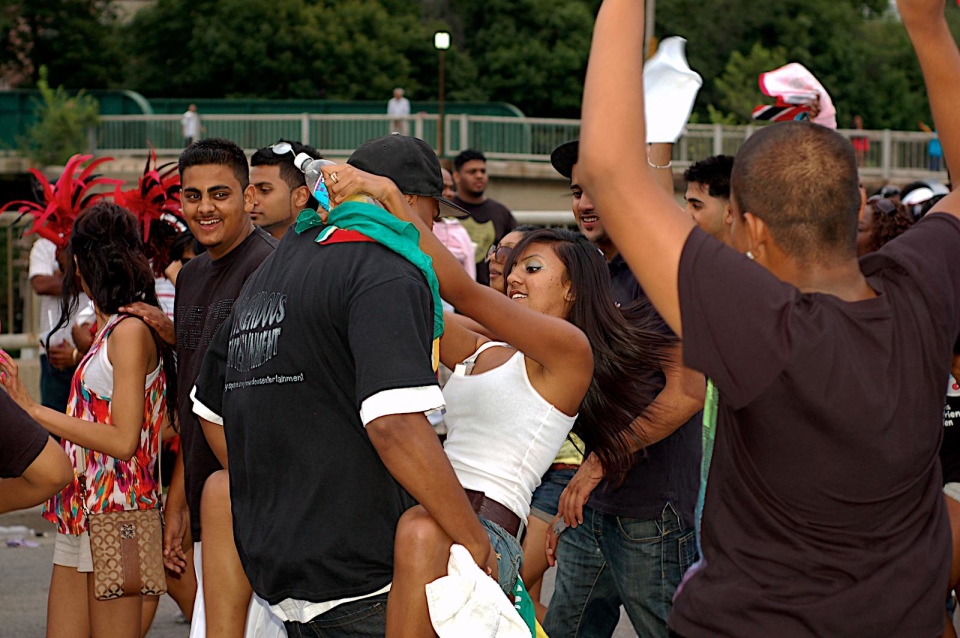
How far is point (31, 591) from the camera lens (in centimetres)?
748

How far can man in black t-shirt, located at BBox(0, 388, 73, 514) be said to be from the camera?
12.3ft

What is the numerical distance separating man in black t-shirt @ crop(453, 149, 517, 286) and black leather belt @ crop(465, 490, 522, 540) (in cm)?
660

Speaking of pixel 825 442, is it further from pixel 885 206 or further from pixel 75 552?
pixel 885 206

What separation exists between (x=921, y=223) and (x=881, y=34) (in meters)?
51.9

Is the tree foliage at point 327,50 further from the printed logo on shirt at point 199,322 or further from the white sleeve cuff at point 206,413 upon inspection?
the white sleeve cuff at point 206,413

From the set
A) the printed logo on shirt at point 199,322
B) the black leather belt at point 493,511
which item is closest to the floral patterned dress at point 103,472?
the printed logo on shirt at point 199,322

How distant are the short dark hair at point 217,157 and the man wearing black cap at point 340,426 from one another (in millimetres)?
2180

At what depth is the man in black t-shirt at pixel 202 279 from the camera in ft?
16.1

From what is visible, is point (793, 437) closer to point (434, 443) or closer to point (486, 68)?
point (434, 443)

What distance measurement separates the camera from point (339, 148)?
2991 cm

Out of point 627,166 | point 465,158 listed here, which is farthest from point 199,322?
point 465,158

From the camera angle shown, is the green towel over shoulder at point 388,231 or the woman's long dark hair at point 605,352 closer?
the green towel over shoulder at point 388,231

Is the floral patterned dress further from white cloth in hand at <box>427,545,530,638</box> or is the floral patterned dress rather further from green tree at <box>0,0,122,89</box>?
green tree at <box>0,0,122,89</box>

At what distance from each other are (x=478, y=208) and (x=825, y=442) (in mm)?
8333
